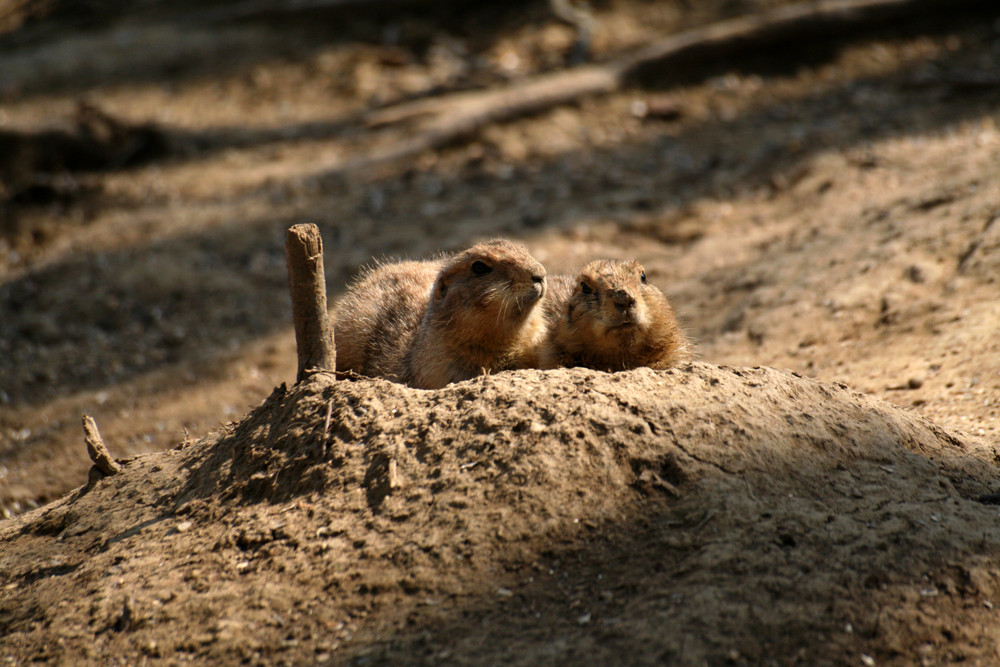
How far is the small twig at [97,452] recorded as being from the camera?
4.18 meters

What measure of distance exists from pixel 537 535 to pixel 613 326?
173 centimetres

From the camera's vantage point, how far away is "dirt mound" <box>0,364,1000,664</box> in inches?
113

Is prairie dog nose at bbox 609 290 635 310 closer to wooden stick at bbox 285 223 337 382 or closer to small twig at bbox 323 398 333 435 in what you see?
wooden stick at bbox 285 223 337 382

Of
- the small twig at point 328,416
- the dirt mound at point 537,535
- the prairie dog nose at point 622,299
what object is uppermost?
the prairie dog nose at point 622,299

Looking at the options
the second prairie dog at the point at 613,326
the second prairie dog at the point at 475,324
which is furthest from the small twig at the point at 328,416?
the second prairie dog at the point at 613,326

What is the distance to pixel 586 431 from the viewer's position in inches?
140

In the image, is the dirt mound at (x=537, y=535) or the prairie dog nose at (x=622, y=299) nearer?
the dirt mound at (x=537, y=535)

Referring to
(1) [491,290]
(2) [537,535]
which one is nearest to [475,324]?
(1) [491,290]

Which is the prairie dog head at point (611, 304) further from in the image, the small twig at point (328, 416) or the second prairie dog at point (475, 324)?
the small twig at point (328, 416)

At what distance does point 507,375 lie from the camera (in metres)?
4.09

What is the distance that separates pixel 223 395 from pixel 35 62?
881cm

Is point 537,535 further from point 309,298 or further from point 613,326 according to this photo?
point 613,326

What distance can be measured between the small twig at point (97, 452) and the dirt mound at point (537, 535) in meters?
0.18

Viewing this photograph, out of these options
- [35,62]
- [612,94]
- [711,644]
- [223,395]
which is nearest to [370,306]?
[223,395]
